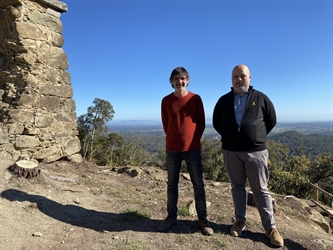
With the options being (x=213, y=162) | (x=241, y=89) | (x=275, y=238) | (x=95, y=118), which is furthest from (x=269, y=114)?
(x=213, y=162)

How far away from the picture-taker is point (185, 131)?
320 cm

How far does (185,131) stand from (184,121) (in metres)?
0.13

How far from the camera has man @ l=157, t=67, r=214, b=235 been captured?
321cm

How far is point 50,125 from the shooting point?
5.71 meters

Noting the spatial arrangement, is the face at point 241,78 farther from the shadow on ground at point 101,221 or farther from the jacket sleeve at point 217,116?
the shadow on ground at point 101,221

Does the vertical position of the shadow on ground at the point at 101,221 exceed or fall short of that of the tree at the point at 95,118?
it falls short

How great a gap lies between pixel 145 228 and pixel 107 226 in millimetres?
527

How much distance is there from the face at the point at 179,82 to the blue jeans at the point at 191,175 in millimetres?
830

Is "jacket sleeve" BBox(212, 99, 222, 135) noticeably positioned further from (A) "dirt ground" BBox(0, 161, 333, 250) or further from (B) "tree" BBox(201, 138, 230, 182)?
(B) "tree" BBox(201, 138, 230, 182)

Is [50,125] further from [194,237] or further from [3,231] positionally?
[194,237]

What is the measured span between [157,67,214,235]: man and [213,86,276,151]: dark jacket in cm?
34

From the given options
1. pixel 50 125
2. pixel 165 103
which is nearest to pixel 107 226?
pixel 165 103

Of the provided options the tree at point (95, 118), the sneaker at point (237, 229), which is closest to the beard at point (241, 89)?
the sneaker at point (237, 229)

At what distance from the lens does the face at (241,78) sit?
9.96ft
